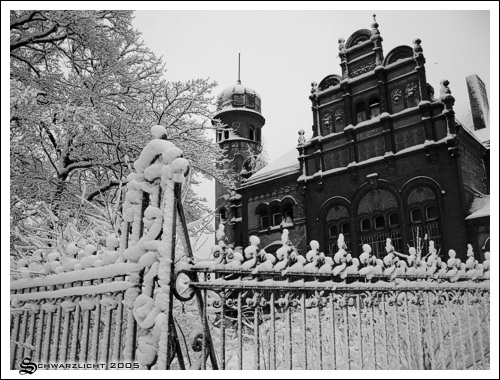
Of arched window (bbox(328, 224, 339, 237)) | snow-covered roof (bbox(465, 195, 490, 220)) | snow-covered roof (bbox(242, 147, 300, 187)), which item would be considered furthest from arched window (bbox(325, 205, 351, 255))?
snow-covered roof (bbox(465, 195, 490, 220))

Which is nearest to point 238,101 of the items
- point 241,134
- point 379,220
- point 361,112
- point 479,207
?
point 241,134

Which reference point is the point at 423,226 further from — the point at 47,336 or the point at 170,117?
the point at 47,336

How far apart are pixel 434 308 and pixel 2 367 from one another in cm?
391

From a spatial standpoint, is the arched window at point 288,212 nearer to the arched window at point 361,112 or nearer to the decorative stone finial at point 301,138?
the decorative stone finial at point 301,138

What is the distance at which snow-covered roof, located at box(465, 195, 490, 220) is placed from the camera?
1059 centimetres

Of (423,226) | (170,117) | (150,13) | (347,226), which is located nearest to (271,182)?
(347,226)

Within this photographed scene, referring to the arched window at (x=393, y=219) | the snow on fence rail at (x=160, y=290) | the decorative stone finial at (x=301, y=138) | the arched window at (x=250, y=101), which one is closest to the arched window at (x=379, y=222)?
the arched window at (x=393, y=219)

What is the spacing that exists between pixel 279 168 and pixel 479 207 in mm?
8071

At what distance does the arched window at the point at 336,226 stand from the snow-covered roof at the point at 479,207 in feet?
13.1

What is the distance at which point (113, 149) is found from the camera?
7.65 meters

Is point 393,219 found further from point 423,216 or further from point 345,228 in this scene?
point 345,228

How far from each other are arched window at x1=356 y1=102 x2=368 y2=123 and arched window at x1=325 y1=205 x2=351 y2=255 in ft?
10.6

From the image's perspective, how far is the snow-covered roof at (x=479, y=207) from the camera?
10.6 metres

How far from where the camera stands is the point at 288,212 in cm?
1616
